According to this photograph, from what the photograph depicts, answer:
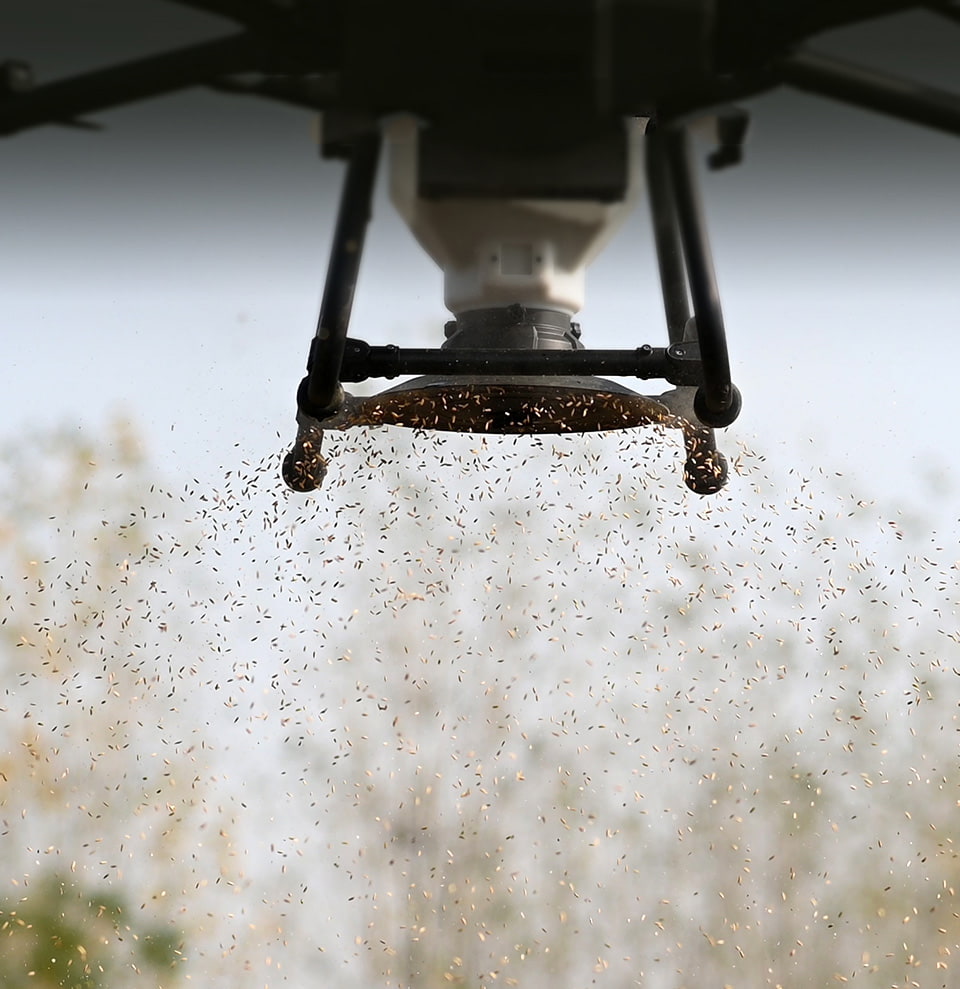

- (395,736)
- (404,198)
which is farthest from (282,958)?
(404,198)

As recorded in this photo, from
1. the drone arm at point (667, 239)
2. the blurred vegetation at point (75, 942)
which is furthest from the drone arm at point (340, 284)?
the blurred vegetation at point (75, 942)

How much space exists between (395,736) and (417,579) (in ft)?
3.60

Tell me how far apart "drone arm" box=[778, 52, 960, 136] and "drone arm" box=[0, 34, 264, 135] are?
0.63 ft

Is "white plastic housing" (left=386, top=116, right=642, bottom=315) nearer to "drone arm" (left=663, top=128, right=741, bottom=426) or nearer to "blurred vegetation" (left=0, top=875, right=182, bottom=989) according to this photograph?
"drone arm" (left=663, top=128, right=741, bottom=426)

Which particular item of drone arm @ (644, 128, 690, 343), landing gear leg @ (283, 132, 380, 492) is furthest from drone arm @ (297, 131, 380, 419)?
drone arm @ (644, 128, 690, 343)

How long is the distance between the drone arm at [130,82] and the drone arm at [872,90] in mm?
193

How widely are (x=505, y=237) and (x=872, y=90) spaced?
0.24 metres

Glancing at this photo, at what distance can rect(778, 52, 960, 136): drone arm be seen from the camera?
19.2 inches

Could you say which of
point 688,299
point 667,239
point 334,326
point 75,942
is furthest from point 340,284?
point 75,942

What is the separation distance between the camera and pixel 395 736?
668 cm

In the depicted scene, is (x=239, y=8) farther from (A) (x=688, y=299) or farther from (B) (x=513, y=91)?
(A) (x=688, y=299)

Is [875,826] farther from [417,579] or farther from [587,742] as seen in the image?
[417,579]

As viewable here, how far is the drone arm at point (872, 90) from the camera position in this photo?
0.49m

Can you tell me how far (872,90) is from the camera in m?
0.51
